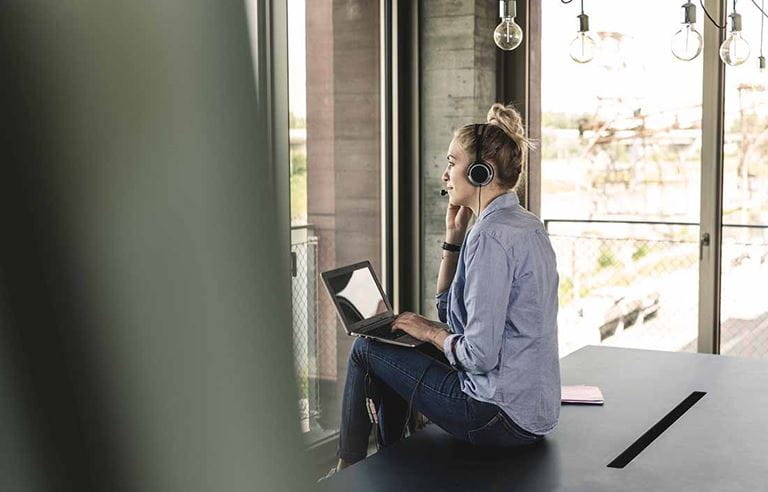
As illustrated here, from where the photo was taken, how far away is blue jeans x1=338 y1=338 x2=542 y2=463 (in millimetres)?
2430

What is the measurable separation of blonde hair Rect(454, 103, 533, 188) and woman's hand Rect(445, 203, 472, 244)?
552 millimetres

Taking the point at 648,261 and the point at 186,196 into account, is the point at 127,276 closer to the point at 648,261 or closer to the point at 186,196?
the point at 186,196

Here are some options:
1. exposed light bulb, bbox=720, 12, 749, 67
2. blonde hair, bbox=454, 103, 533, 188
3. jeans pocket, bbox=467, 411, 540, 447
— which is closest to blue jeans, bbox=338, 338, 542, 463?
jeans pocket, bbox=467, 411, 540, 447

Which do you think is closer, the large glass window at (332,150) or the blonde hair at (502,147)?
the blonde hair at (502,147)

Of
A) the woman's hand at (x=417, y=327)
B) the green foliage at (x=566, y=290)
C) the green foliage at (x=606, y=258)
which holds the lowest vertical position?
the green foliage at (x=566, y=290)

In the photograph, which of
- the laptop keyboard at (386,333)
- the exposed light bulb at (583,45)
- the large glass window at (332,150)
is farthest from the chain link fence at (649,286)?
the laptop keyboard at (386,333)

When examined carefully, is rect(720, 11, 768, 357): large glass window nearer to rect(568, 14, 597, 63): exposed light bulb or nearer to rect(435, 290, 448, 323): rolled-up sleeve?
rect(568, 14, 597, 63): exposed light bulb

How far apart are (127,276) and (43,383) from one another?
3cm

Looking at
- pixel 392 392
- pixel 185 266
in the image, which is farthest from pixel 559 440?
pixel 185 266

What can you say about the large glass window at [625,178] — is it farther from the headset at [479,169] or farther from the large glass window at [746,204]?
the headset at [479,169]

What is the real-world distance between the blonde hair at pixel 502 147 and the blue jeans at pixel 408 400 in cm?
53

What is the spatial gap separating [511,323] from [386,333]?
0.44 metres

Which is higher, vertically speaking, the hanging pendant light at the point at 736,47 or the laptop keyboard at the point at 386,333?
the hanging pendant light at the point at 736,47

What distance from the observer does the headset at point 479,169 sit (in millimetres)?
2623
